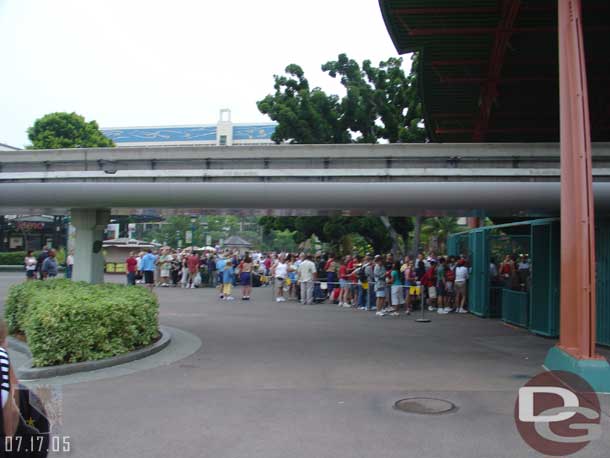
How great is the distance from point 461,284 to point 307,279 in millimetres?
5808

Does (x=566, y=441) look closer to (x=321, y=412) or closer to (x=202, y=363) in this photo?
(x=321, y=412)

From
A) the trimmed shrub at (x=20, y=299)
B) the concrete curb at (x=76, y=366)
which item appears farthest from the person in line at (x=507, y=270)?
the trimmed shrub at (x=20, y=299)

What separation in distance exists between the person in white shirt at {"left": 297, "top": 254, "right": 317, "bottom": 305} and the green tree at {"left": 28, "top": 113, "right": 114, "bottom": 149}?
34711 millimetres

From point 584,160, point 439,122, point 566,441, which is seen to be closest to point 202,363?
point 566,441

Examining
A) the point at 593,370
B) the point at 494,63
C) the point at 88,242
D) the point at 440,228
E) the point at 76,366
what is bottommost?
the point at 76,366

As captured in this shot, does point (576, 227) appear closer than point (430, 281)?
Yes

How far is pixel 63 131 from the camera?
159 ft

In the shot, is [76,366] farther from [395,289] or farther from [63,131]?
[63,131]

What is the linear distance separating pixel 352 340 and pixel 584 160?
632 cm

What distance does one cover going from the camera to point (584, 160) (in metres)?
8.70

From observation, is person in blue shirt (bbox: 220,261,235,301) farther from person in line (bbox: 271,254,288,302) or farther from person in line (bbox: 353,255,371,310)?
person in line (bbox: 353,255,371,310)

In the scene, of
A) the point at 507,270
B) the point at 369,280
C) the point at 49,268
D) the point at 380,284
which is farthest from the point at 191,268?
the point at 507,270

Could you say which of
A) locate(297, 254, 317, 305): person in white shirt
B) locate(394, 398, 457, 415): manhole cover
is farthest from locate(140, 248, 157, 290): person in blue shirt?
locate(394, 398, 457, 415): manhole cover

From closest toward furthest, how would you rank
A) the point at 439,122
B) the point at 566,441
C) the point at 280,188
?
the point at 566,441, the point at 280,188, the point at 439,122
